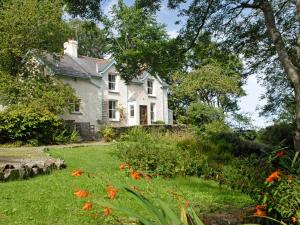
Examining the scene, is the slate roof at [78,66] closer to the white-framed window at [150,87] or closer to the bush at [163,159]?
the white-framed window at [150,87]

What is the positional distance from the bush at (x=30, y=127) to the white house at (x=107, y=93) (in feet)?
23.5

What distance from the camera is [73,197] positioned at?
8.41 meters

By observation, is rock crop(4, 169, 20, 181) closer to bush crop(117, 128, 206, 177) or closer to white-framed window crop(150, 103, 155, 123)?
bush crop(117, 128, 206, 177)

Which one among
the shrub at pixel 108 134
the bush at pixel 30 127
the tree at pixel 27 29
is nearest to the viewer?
the bush at pixel 30 127

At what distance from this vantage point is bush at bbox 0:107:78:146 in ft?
78.7

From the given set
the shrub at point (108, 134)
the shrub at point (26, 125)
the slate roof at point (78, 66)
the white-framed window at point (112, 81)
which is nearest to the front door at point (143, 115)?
the slate roof at point (78, 66)

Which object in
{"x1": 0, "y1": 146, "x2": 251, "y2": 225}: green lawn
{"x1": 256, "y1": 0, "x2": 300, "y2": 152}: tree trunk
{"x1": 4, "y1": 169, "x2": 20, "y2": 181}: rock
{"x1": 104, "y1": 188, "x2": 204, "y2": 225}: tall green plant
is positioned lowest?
{"x1": 0, "y1": 146, "x2": 251, "y2": 225}: green lawn

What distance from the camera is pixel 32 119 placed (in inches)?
967

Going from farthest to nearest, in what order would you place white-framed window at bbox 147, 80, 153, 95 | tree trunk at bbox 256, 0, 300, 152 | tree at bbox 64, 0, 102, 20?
white-framed window at bbox 147, 80, 153, 95
tree at bbox 64, 0, 102, 20
tree trunk at bbox 256, 0, 300, 152

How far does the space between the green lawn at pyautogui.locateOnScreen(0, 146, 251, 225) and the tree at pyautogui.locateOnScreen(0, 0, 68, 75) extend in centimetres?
1653

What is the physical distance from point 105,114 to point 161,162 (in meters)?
25.8

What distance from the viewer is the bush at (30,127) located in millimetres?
24000

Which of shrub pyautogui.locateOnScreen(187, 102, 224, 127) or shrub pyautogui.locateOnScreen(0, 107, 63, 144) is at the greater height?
shrub pyautogui.locateOnScreen(187, 102, 224, 127)

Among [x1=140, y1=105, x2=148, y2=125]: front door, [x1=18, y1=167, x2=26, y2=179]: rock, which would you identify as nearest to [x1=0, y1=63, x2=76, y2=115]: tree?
[x1=140, y1=105, x2=148, y2=125]: front door
